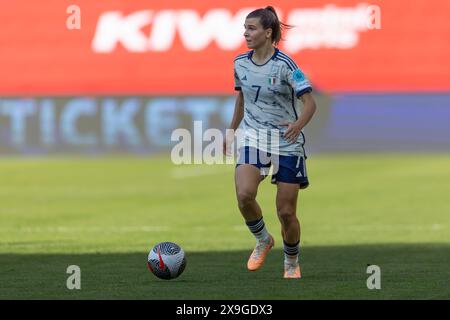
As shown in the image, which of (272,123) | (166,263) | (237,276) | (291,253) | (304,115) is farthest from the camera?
(237,276)

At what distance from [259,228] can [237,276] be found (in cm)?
49

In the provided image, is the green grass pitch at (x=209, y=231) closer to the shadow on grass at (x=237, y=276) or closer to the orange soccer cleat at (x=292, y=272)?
the shadow on grass at (x=237, y=276)

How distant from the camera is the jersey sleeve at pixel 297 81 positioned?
32.1 feet

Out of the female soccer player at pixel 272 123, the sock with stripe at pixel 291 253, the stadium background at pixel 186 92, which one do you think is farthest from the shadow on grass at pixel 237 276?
the stadium background at pixel 186 92

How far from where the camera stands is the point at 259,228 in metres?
10.4

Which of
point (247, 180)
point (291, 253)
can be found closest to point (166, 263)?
point (247, 180)

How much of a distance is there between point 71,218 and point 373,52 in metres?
20.4

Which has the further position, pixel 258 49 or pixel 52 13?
pixel 52 13

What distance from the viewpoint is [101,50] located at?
3781 cm

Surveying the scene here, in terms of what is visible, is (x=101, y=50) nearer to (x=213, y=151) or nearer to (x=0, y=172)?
(x=213, y=151)

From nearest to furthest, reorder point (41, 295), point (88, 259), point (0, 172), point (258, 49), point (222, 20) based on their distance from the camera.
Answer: point (41, 295) → point (258, 49) → point (88, 259) → point (0, 172) → point (222, 20)

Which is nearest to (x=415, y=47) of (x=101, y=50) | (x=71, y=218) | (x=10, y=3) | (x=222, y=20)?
(x=222, y=20)

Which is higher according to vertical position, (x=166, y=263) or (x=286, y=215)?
(x=286, y=215)

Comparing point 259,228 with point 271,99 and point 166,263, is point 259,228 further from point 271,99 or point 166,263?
point 271,99
